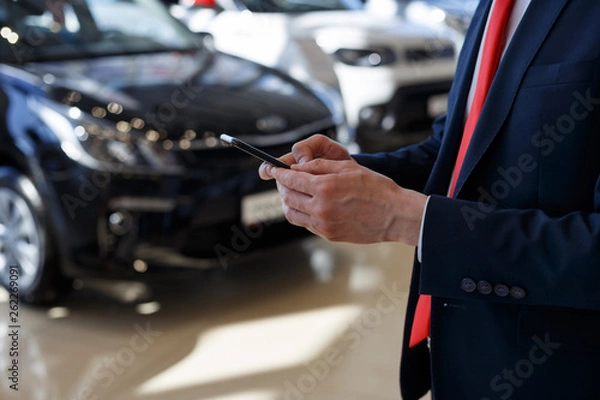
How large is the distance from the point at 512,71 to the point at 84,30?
2703 mm

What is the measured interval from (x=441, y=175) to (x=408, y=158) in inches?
5.9

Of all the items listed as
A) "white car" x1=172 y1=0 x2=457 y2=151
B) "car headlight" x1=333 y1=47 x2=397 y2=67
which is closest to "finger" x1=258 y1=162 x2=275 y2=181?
"white car" x1=172 y1=0 x2=457 y2=151

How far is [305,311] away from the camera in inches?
119

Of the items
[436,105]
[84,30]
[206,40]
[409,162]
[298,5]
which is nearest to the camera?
[409,162]

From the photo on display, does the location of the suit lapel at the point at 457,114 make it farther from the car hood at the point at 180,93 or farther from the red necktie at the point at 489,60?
the car hood at the point at 180,93

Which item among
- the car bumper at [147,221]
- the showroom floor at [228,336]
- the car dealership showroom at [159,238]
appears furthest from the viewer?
the car bumper at [147,221]

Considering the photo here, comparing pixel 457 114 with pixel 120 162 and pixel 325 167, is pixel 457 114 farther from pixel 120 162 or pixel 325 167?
pixel 120 162

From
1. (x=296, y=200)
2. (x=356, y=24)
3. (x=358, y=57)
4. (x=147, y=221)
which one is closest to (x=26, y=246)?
(x=147, y=221)

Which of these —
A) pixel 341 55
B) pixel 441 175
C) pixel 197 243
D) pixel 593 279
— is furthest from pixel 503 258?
pixel 341 55

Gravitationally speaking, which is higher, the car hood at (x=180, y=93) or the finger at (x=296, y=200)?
the car hood at (x=180, y=93)

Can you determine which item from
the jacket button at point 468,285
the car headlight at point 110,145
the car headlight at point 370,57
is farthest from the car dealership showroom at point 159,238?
the jacket button at point 468,285

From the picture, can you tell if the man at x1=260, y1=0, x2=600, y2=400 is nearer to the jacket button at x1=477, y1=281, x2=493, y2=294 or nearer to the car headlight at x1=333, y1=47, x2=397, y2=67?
the jacket button at x1=477, y1=281, x2=493, y2=294

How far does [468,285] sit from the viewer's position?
0.98 metres

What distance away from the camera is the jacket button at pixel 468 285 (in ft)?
3.21
